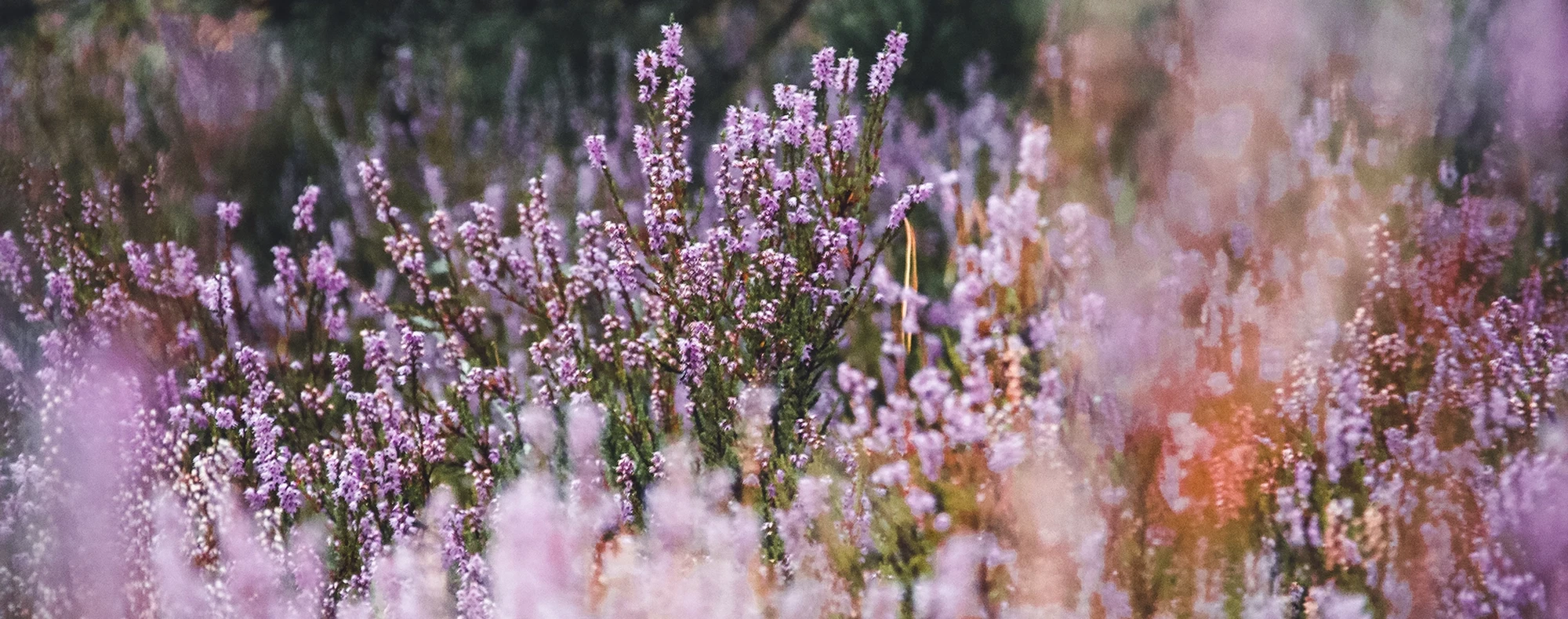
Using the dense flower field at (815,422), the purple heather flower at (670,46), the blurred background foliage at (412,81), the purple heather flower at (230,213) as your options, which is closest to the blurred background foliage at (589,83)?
the blurred background foliage at (412,81)

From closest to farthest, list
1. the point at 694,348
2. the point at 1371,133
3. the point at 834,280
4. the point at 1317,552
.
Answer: the point at 1317,552 < the point at 694,348 < the point at 834,280 < the point at 1371,133

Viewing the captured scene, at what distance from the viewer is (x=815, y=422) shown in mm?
2330

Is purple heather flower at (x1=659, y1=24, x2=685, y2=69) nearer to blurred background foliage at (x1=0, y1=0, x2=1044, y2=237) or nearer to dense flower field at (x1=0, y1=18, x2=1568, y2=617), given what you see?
dense flower field at (x1=0, y1=18, x2=1568, y2=617)

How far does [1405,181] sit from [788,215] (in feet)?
6.49

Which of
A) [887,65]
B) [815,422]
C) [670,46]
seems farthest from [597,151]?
[815,422]

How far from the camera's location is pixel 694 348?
2.21m

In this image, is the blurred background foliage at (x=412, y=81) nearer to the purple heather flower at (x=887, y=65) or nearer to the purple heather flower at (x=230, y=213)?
the purple heather flower at (x=230, y=213)

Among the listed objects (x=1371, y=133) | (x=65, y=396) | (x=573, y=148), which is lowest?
(x=65, y=396)

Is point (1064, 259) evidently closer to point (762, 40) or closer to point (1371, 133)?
point (1371, 133)

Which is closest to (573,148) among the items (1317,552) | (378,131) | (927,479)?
(378,131)

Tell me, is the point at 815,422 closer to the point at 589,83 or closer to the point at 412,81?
the point at 412,81

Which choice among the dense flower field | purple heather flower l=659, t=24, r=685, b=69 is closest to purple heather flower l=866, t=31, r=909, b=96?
the dense flower field

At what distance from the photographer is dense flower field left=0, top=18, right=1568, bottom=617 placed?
5.89 ft

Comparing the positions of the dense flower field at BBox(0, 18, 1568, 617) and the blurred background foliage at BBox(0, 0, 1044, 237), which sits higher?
the blurred background foliage at BBox(0, 0, 1044, 237)
